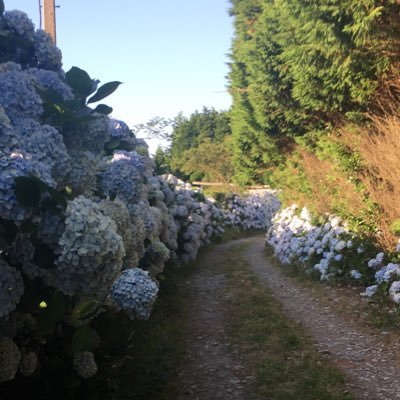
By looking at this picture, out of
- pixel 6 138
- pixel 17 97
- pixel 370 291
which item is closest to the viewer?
pixel 6 138

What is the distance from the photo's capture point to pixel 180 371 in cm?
442

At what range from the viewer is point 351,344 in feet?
16.2

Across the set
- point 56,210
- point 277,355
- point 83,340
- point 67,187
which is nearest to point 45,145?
point 67,187

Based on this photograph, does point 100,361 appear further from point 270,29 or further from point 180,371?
point 270,29

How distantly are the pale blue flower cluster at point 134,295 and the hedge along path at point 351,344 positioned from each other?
6.29 feet

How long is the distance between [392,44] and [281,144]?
272 inches

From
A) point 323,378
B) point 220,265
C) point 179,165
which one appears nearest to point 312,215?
point 220,265

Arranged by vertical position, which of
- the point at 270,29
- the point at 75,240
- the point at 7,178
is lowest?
the point at 75,240

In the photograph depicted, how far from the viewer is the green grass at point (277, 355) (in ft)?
12.7

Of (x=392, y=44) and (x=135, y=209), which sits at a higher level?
(x=392, y=44)

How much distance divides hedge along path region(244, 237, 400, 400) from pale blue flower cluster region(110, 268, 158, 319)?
1917mm

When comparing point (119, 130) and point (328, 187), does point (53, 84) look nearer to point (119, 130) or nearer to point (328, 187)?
point (119, 130)

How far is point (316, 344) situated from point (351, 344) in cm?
34

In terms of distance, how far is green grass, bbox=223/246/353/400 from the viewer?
3.87 meters
